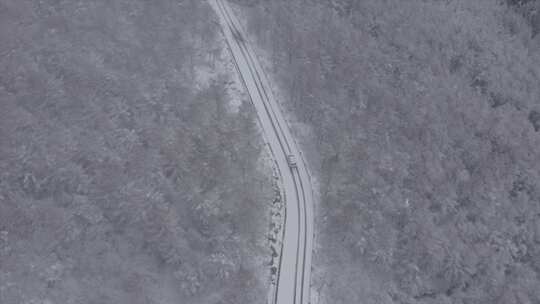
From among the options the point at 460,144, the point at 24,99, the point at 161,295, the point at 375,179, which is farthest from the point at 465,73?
the point at 24,99

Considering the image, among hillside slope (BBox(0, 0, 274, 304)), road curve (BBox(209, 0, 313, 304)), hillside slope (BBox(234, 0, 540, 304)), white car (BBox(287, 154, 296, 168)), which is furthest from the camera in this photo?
white car (BBox(287, 154, 296, 168))

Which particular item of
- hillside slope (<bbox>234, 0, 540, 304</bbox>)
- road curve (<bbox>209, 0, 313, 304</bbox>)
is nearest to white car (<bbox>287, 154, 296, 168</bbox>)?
road curve (<bbox>209, 0, 313, 304</bbox>)

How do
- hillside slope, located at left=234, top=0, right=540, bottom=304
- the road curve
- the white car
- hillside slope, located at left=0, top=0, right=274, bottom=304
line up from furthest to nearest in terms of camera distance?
the white car → hillside slope, located at left=234, top=0, right=540, bottom=304 → the road curve → hillside slope, located at left=0, top=0, right=274, bottom=304

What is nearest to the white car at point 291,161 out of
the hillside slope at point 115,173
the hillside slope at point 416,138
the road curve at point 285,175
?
the road curve at point 285,175

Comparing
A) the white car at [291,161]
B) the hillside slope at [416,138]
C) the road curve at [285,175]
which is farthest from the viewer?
the white car at [291,161]

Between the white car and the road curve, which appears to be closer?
the road curve

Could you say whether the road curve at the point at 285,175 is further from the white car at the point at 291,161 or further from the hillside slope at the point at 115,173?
the hillside slope at the point at 115,173

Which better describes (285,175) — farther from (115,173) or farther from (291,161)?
(115,173)

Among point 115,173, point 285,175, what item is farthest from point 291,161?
point 115,173

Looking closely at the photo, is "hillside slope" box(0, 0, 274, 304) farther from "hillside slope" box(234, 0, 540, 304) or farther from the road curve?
"hillside slope" box(234, 0, 540, 304)
